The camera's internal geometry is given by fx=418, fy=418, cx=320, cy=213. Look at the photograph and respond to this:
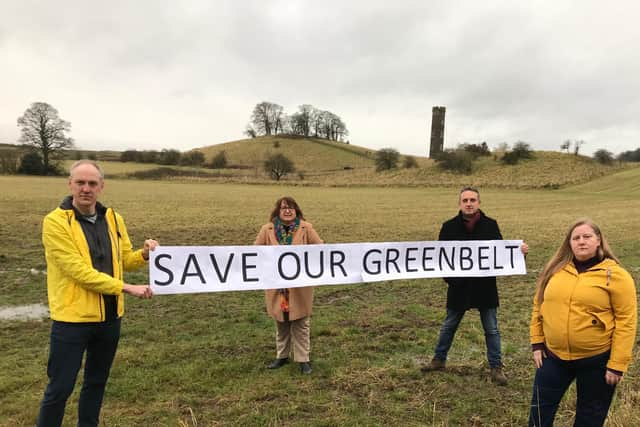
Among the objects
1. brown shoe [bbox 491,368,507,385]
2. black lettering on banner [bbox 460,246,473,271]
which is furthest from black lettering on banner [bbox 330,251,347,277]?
brown shoe [bbox 491,368,507,385]

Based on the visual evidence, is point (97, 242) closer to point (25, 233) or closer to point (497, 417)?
point (497, 417)

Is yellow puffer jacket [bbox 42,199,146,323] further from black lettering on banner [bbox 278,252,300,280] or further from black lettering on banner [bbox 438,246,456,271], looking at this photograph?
black lettering on banner [bbox 438,246,456,271]

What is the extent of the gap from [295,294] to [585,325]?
298cm

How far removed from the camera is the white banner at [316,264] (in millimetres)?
4405

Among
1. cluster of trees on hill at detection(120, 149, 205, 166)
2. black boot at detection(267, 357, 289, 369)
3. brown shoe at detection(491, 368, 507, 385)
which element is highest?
cluster of trees on hill at detection(120, 149, 205, 166)

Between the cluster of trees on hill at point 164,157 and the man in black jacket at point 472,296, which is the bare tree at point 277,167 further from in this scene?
the man in black jacket at point 472,296

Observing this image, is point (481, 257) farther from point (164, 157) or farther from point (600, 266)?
point (164, 157)

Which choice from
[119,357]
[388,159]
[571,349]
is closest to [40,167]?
[388,159]

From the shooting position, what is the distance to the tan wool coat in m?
5.00

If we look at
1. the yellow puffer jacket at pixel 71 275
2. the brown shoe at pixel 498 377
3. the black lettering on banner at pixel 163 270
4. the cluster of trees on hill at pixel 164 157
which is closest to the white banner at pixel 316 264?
the black lettering on banner at pixel 163 270

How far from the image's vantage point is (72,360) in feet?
10.4

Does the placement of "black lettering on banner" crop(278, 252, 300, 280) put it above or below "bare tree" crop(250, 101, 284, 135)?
below

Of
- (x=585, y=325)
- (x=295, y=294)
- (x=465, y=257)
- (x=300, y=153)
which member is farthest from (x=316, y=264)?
(x=300, y=153)

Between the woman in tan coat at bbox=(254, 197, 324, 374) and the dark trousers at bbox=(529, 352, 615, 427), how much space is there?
2587 mm
